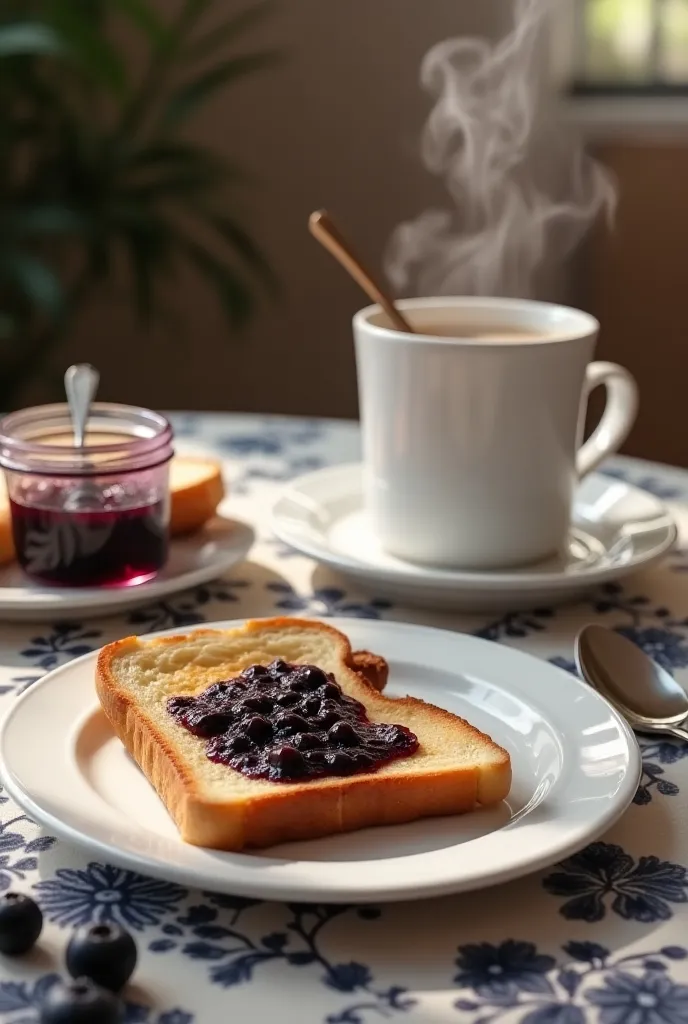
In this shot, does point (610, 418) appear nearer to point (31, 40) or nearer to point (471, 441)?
point (471, 441)

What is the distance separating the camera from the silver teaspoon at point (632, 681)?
1.02 metres

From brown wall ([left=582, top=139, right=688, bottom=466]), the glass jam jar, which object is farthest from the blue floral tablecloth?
brown wall ([left=582, top=139, right=688, bottom=466])

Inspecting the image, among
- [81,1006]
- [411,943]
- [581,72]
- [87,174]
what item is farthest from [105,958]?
[581,72]

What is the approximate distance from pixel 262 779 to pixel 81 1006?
0.23 meters

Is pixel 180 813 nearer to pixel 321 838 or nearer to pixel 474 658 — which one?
pixel 321 838

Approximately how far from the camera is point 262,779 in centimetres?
83

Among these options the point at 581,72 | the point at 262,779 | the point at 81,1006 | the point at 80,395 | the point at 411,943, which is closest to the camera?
the point at 81,1006

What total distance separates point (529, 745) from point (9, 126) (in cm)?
246

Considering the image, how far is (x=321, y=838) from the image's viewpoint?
810 mm

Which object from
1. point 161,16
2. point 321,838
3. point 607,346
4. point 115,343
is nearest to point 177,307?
point 115,343

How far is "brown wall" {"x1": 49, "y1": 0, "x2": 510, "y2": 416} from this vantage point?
361cm

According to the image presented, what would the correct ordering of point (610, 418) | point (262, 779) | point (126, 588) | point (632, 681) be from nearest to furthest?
point (262, 779)
point (632, 681)
point (126, 588)
point (610, 418)

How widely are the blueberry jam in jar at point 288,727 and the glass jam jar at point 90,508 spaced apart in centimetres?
33

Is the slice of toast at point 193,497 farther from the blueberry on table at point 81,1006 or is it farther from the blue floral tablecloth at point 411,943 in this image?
the blueberry on table at point 81,1006
